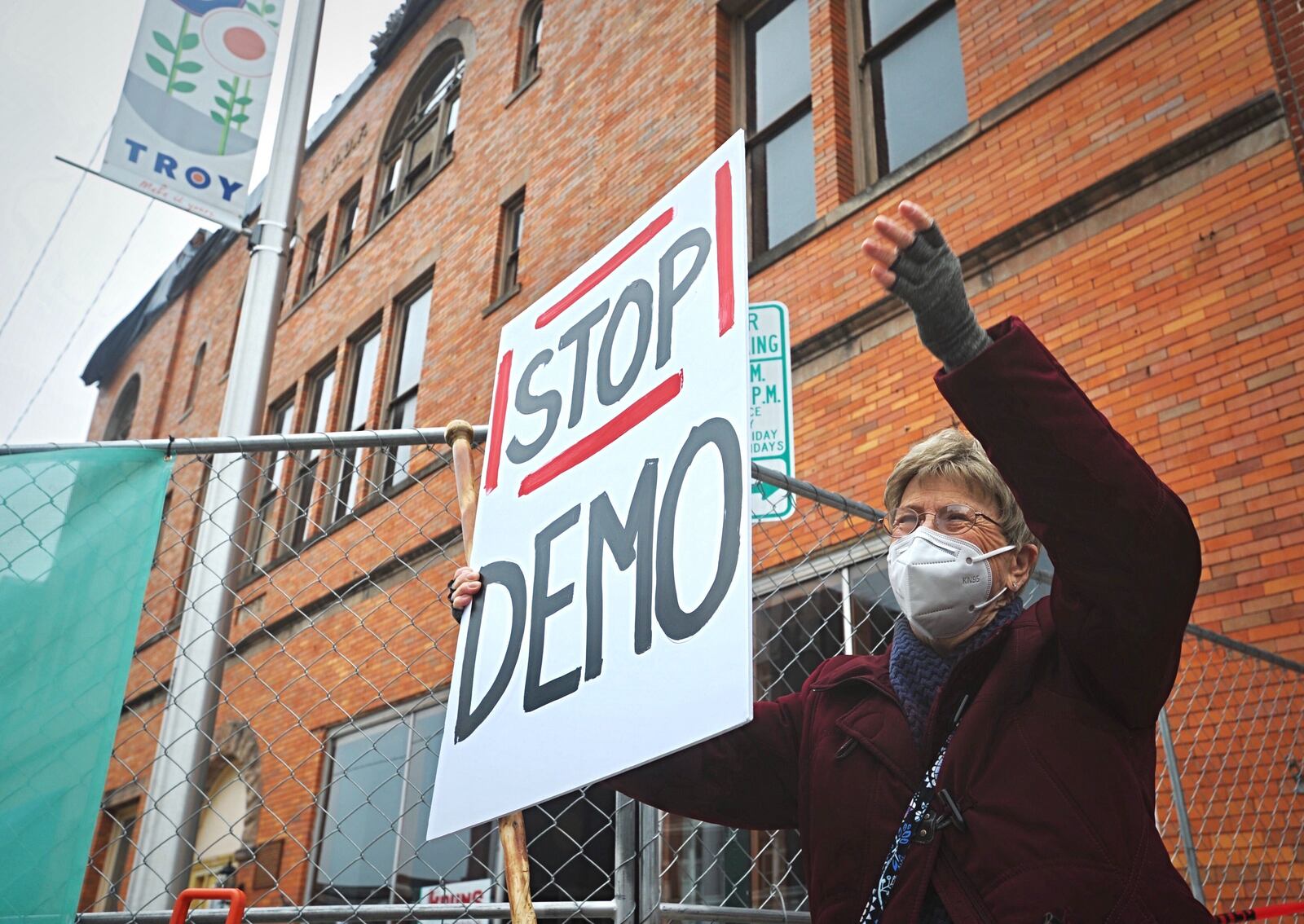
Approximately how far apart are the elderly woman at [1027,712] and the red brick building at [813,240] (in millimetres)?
1734

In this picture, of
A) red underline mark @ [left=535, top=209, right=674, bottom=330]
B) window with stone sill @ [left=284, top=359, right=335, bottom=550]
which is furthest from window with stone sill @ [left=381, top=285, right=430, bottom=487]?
red underline mark @ [left=535, top=209, right=674, bottom=330]

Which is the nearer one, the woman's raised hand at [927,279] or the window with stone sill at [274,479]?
the woman's raised hand at [927,279]

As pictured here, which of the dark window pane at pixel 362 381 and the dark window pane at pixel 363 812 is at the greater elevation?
the dark window pane at pixel 362 381

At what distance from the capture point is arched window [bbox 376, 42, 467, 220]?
1476 centimetres

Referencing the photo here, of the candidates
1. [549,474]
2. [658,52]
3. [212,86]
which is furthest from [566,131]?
[549,474]

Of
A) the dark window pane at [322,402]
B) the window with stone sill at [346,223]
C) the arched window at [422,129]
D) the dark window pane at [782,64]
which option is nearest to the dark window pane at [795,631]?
the dark window pane at [782,64]

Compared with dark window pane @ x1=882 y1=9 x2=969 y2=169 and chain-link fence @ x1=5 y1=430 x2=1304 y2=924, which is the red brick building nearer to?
dark window pane @ x1=882 y1=9 x2=969 y2=169

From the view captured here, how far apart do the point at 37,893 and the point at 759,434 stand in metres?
2.58

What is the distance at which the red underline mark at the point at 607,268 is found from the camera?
84.6 inches

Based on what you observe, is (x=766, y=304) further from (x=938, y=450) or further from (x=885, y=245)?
(x=885, y=245)

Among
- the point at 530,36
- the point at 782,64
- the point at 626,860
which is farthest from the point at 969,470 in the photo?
the point at 530,36

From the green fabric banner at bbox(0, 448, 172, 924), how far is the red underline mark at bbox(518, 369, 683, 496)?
0.98 m

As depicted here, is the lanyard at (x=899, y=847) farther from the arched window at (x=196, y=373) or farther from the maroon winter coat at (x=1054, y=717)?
the arched window at (x=196, y=373)

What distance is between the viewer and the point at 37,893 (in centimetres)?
218
